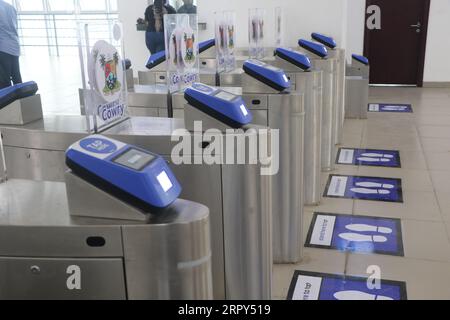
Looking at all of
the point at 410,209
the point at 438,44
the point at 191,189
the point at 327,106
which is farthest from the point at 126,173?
the point at 438,44

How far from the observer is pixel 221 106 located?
169 centimetres

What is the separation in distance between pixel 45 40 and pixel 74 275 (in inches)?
531

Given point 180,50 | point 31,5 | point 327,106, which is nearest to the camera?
point 180,50

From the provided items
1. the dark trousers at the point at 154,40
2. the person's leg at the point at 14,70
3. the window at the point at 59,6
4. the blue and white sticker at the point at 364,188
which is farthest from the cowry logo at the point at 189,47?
the window at the point at 59,6

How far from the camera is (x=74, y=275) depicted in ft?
3.42

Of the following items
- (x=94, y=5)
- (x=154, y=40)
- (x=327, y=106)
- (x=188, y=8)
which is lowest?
(x=327, y=106)

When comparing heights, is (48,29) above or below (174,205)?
above

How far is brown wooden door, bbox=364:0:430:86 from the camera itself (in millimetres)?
7543

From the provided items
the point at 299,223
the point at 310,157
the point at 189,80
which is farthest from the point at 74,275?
the point at 310,157

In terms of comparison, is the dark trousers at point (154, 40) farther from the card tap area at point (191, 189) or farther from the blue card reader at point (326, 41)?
the blue card reader at point (326, 41)

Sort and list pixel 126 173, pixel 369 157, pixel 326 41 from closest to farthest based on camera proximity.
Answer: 1. pixel 126 173
2. pixel 369 157
3. pixel 326 41

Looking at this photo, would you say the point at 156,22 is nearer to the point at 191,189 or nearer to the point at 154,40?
the point at 154,40

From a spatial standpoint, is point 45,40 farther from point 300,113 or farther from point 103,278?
point 103,278

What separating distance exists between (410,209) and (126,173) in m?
2.58
